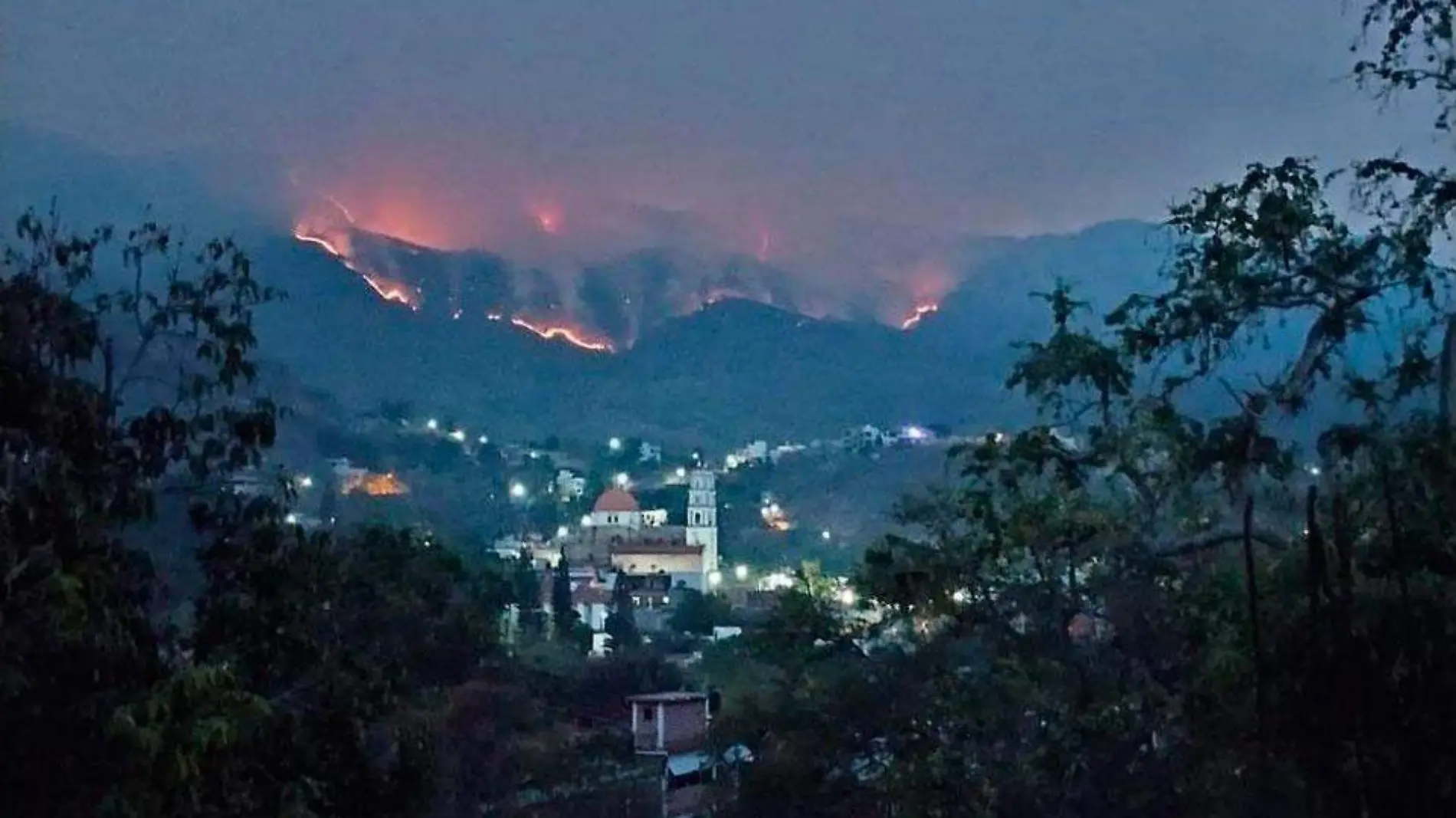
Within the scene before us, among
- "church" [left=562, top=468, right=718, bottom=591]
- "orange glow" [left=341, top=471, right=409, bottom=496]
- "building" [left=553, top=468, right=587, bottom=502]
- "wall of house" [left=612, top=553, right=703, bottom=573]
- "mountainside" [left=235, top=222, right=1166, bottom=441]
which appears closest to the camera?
"wall of house" [left=612, top=553, right=703, bottom=573]

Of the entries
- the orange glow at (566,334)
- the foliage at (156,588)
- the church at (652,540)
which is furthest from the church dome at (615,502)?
the foliage at (156,588)

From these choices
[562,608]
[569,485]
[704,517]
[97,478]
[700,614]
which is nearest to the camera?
[97,478]

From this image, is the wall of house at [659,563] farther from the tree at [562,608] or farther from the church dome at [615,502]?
the tree at [562,608]

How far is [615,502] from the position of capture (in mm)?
59281

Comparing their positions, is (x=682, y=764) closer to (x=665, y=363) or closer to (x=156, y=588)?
(x=156, y=588)

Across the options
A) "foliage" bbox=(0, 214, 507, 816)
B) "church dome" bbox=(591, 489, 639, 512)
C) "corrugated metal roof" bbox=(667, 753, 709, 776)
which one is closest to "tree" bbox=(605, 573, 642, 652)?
"corrugated metal roof" bbox=(667, 753, 709, 776)

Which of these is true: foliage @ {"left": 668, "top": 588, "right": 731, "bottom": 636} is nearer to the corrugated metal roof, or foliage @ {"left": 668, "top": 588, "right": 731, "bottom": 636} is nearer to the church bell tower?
the church bell tower

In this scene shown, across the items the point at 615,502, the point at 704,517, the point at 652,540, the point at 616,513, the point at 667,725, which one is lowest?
the point at 667,725

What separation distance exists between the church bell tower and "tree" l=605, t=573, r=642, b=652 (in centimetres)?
906

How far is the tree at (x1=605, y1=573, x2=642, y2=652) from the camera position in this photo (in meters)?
32.4

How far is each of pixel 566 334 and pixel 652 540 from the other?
53359 mm

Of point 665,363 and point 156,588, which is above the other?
point 665,363

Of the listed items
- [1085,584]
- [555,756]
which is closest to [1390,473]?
[1085,584]

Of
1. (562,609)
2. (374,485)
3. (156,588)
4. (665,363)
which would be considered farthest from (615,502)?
(156,588)
